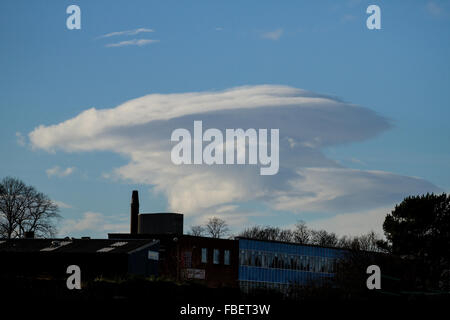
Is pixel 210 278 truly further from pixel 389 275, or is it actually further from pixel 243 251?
pixel 389 275

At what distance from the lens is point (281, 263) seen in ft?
339

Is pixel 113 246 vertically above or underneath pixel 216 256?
above

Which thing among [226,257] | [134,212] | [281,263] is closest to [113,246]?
[226,257]

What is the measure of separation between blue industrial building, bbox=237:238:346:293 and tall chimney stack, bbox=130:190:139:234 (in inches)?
526

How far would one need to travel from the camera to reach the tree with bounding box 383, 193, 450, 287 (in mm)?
90625

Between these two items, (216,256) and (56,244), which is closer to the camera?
(56,244)

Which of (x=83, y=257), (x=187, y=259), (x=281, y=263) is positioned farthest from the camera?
(x=281, y=263)

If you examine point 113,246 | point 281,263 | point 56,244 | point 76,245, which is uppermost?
point 56,244

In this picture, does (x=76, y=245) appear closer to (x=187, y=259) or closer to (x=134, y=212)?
(x=187, y=259)

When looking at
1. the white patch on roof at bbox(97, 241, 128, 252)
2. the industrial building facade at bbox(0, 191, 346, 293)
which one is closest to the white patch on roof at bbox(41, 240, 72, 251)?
the industrial building facade at bbox(0, 191, 346, 293)

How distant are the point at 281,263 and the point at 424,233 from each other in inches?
816

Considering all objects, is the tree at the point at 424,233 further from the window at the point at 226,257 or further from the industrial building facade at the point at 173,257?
the window at the point at 226,257

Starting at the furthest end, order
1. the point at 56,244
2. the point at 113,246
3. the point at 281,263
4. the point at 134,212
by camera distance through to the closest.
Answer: the point at 281,263
the point at 134,212
the point at 56,244
the point at 113,246
